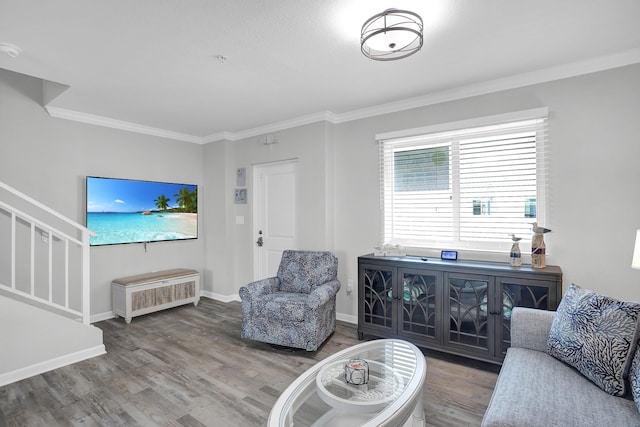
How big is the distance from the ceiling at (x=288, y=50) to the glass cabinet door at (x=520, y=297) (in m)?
1.73

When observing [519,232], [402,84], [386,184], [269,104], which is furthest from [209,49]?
[519,232]

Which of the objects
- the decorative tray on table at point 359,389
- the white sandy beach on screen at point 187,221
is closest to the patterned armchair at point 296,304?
the decorative tray on table at point 359,389

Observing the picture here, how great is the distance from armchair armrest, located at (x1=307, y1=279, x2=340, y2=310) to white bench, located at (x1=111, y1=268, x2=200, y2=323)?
7.17ft

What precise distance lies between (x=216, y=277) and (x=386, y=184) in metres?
2.94

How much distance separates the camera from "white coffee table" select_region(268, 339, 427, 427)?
1490mm

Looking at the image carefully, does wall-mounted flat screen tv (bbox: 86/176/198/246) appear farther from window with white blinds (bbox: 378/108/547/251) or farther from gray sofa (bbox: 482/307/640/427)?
gray sofa (bbox: 482/307/640/427)

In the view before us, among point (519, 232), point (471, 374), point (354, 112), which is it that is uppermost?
point (354, 112)

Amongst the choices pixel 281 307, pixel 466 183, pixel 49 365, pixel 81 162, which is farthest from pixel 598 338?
pixel 81 162

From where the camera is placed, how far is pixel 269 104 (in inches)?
139

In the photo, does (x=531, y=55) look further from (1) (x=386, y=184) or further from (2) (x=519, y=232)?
(1) (x=386, y=184)

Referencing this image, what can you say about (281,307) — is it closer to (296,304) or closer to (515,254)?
(296,304)

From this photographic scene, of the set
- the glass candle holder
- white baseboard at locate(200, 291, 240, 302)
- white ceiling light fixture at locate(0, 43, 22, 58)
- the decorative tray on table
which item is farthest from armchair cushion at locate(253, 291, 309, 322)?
white ceiling light fixture at locate(0, 43, 22, 58)

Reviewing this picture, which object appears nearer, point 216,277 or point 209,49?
point 209,49

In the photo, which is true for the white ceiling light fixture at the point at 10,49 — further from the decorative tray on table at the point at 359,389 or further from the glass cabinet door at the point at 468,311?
the glass cabinet door at the point at 468,311
